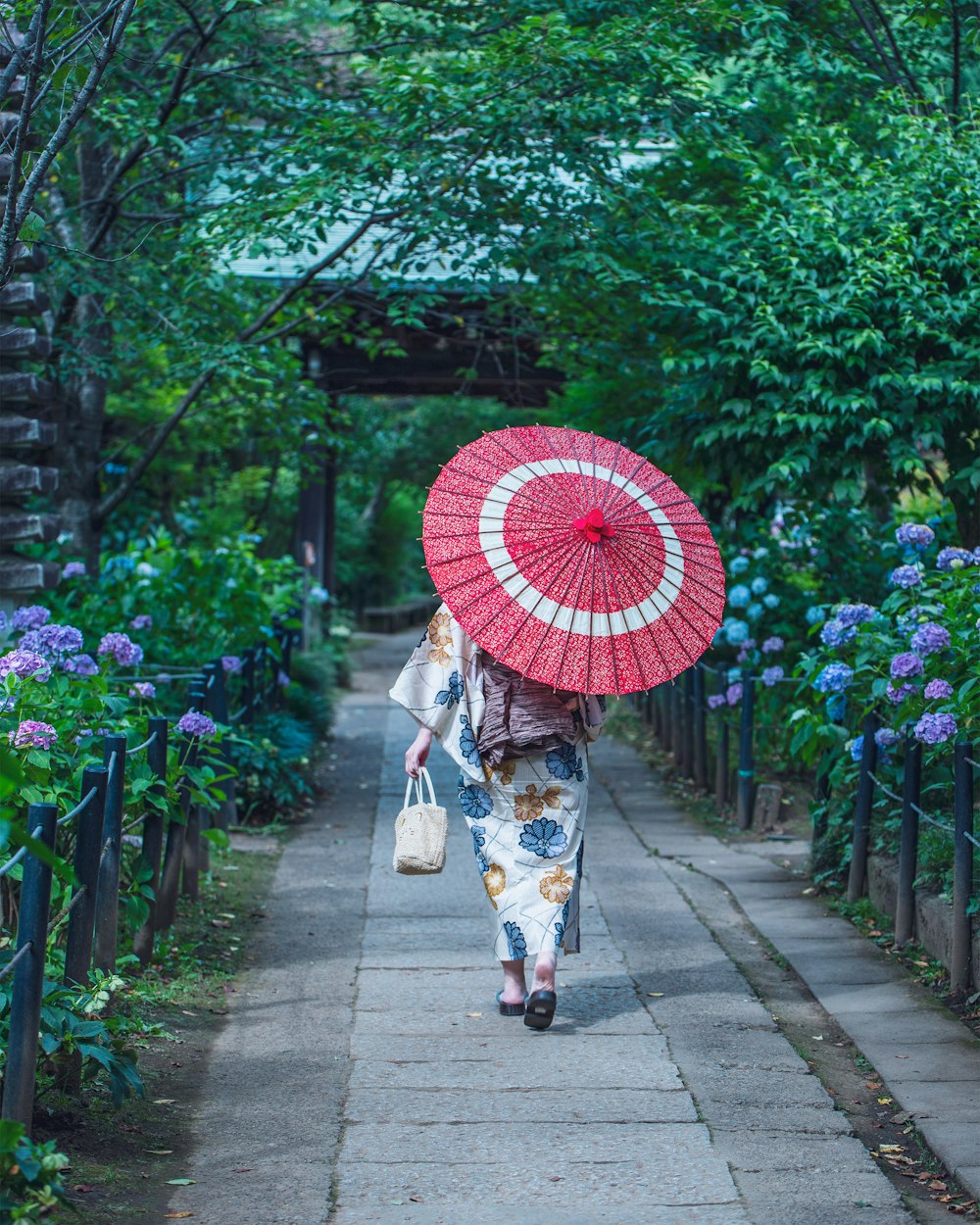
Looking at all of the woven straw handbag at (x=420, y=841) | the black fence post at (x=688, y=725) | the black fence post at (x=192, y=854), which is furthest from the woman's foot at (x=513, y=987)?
the black fence post at (x=688, y=725)

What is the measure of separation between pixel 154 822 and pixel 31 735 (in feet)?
2.87

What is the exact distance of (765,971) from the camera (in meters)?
5.09

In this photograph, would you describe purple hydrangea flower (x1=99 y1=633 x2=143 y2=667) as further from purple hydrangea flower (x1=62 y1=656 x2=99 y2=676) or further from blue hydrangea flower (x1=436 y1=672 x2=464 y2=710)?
blue hydrangea flower (x1=436 y1=672 x2=464 y2=710)

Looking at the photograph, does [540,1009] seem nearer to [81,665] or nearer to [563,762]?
[563,762]

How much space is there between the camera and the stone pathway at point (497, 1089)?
3.12 metres

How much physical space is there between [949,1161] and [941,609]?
8.01 ft

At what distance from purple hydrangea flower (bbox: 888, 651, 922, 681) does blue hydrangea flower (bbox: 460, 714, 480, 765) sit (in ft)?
5.39

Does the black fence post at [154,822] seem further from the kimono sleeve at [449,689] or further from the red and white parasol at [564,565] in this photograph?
the red and white parasol at [564,565]

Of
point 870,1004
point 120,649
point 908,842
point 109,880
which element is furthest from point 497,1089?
point 120,649

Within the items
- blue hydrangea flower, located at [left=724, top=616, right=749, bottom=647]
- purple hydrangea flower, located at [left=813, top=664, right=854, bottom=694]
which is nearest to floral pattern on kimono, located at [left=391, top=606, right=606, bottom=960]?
purple hydrangea flower, located at [left=813, top=664, right=854, bottom=694]

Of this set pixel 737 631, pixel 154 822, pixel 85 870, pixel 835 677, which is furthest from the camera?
pixel 737 631

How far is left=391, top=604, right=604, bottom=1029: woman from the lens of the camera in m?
4.40

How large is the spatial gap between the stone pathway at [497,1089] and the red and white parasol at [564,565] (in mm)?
1158

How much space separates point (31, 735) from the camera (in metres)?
3.99
